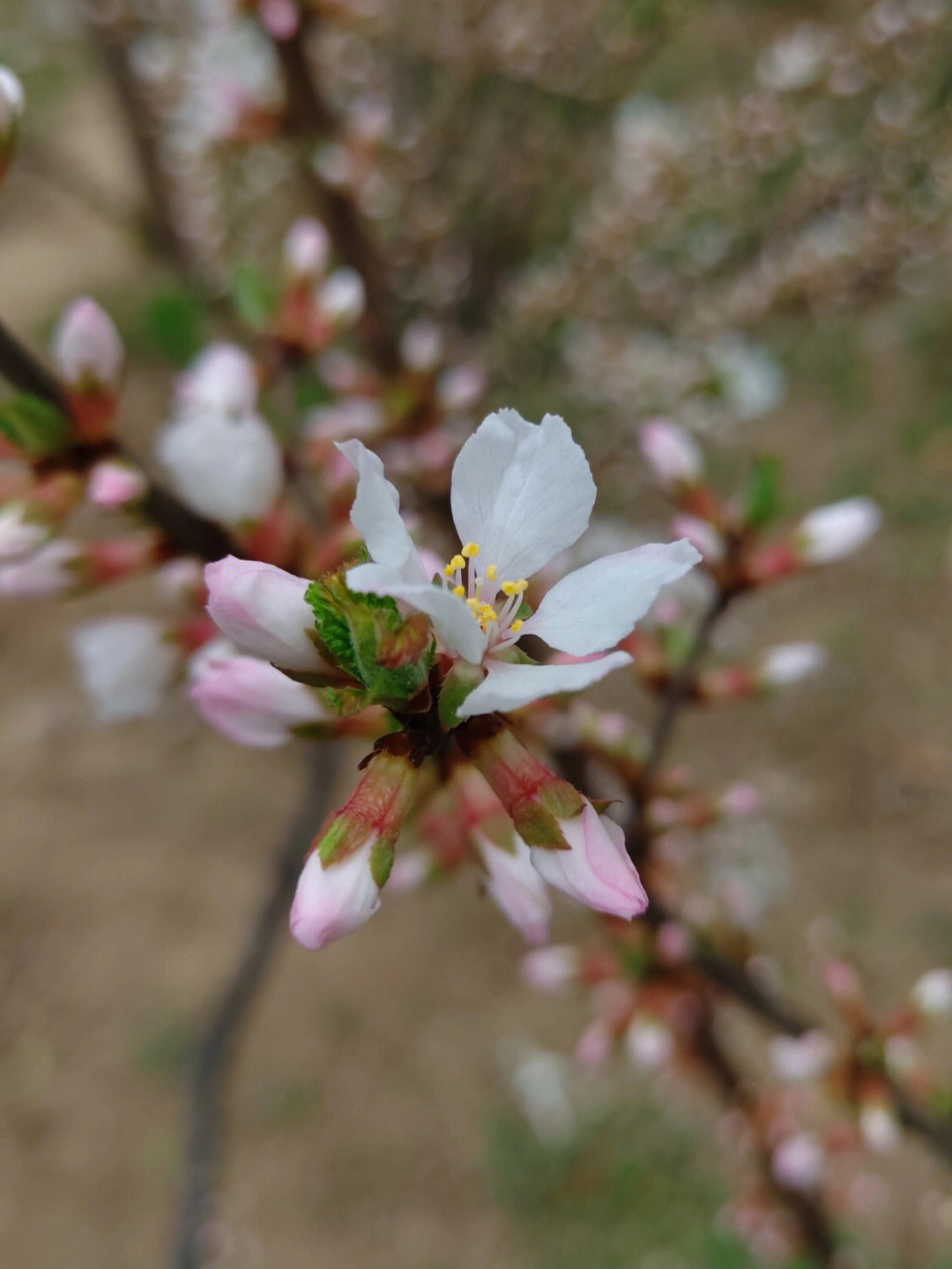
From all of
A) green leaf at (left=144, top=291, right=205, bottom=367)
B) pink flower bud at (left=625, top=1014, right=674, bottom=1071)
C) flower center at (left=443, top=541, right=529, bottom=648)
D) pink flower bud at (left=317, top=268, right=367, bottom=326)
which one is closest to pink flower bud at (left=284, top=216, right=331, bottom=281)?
pink flower bud at (left=317, top=268, right=367, bottom=326)

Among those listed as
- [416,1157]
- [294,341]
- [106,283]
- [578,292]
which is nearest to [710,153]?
[578,292]

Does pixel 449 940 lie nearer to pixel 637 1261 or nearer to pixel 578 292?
pixel 637 1261

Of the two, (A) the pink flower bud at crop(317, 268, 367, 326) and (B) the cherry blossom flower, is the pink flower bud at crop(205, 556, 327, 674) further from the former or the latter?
(A) the pink flower bud at crop(317, 268, 367, 326)

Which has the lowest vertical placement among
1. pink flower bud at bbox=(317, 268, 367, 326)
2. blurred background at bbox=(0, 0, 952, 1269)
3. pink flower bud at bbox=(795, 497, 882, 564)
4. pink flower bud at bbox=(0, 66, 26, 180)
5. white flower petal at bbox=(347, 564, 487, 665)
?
blurred background at bbox=(0, 0, 952, 1269)

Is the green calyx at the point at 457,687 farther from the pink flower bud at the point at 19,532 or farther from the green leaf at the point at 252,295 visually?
the green leaf at the point at 252,295

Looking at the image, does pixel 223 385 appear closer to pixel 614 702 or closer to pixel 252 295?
pixel 252 295

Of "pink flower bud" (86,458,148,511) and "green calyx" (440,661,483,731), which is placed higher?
"pink flower bud" (86,458,148,511)

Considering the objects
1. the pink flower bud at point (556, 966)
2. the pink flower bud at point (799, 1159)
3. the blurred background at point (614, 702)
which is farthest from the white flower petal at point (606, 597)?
the blurred background at point (614, 702)
